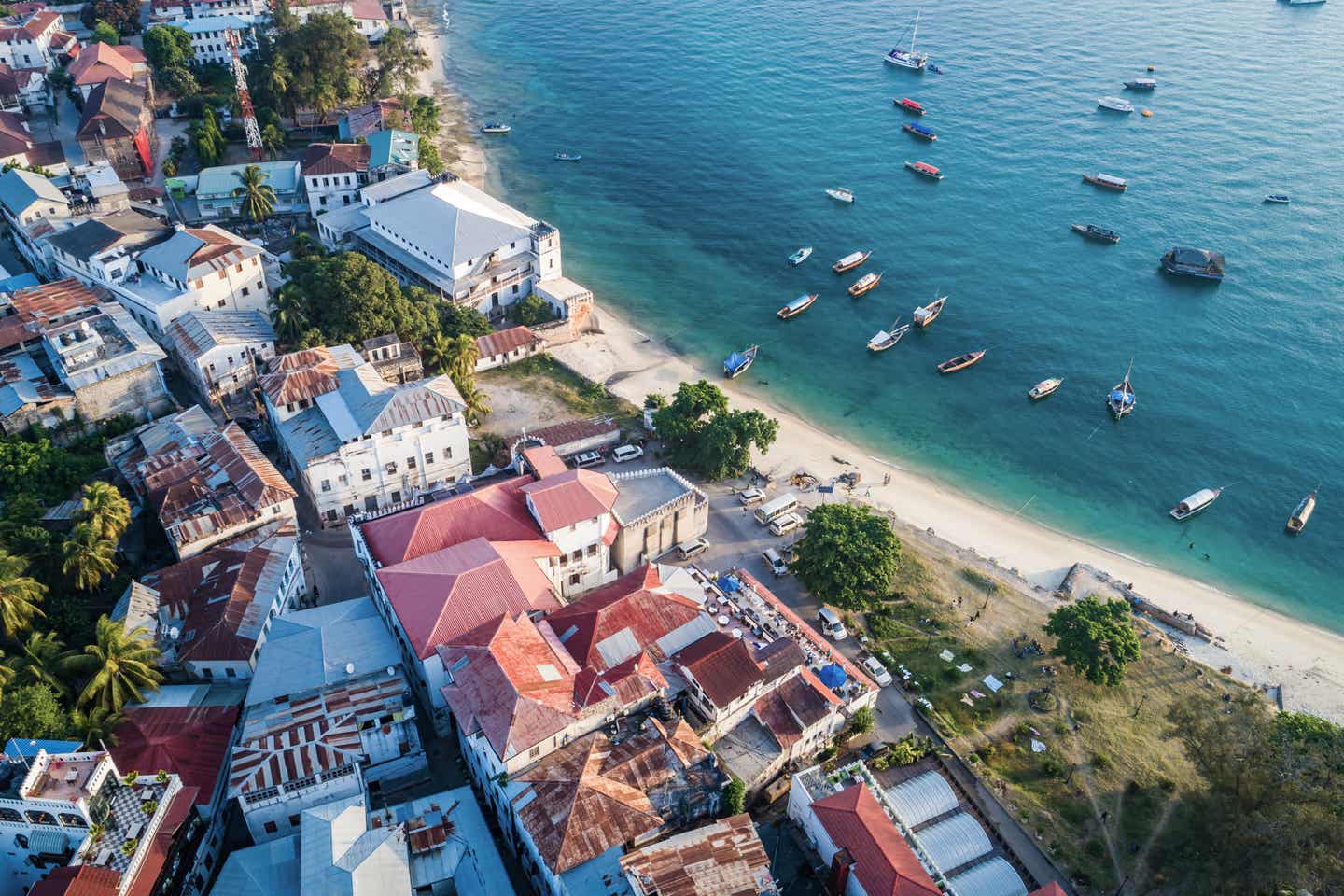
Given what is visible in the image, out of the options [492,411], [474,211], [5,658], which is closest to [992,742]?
[492,411]

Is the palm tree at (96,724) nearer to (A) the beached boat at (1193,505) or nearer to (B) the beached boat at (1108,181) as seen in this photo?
(A) the beached boat at (1193,505)

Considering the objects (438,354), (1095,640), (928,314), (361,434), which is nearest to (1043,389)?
(928,314)

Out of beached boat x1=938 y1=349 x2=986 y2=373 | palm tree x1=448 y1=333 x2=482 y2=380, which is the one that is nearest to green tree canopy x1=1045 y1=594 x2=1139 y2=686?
beached boat x1=938 y1=349 x2=986 y2=373

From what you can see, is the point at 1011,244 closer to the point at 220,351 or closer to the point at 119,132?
the point at 220,351

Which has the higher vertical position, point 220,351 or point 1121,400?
point 220,351

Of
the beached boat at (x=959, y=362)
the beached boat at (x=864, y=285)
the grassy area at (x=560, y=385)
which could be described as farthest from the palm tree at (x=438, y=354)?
the beached boat at (x=959, y=362)

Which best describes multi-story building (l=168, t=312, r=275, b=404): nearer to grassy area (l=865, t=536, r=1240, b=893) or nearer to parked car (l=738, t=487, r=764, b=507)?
parked car (l=738, t=487, r=764, b=507)

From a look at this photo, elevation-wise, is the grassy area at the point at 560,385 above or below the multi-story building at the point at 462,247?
below

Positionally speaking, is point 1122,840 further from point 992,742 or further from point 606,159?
point 606,159
